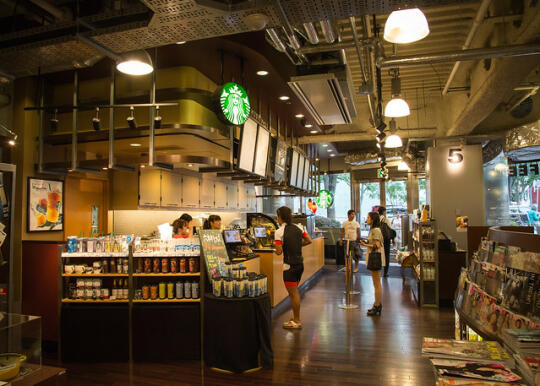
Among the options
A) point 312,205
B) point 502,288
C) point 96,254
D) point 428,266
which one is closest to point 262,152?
point 96,254

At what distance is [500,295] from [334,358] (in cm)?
253

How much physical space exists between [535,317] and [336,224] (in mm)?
13746

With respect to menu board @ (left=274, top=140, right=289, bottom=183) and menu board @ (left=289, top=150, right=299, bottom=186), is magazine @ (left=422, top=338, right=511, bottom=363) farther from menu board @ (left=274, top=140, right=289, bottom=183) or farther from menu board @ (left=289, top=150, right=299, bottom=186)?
menu board @ (left=289, top=150, right=299, bottom=186)

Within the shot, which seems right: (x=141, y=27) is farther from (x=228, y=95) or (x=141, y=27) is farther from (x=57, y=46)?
(x=228, y=95)

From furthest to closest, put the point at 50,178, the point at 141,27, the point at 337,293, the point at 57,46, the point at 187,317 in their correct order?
the point at 337,293
the point at 50,178
the point at 187,317
the point at 57,46
the point at 141,27

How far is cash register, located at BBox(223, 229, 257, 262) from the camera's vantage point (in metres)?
6.26

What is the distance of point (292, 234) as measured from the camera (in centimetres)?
600

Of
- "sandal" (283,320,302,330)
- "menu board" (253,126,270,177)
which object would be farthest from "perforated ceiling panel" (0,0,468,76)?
"sandal" (283,320,302,330)

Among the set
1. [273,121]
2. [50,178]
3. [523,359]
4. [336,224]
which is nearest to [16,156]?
[50,178]

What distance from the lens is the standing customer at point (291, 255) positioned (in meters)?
5.91

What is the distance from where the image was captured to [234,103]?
5.30m

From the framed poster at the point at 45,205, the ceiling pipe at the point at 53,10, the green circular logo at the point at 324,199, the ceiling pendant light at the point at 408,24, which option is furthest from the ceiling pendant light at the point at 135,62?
the green circular logo at the point at 324,199

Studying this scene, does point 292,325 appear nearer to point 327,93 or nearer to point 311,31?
point 327,93

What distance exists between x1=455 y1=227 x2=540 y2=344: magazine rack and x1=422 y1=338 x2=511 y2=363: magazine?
0.09 m
